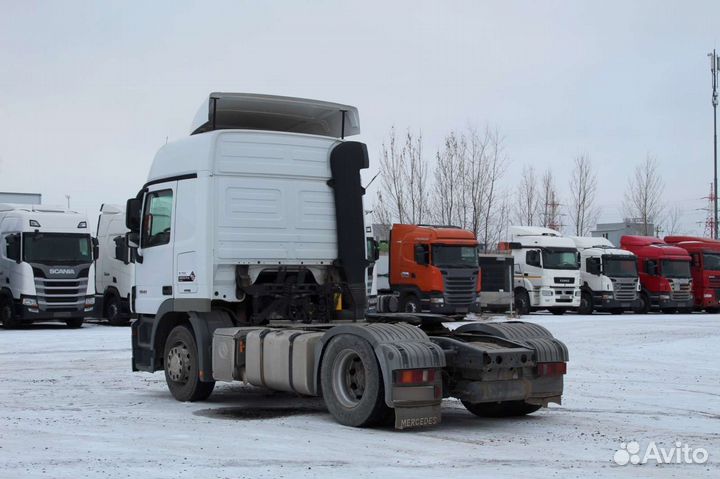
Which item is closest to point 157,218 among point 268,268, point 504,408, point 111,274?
point 268,268

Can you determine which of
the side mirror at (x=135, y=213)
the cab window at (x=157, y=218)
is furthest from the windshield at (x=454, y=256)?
the cab window at (x=157, y=218)

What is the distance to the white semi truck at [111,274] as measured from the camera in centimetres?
2958

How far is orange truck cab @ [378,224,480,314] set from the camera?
101 feet

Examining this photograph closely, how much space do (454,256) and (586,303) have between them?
9351 millimetres

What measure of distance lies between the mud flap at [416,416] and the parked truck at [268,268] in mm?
480

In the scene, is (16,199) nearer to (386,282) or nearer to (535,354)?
(386,282)

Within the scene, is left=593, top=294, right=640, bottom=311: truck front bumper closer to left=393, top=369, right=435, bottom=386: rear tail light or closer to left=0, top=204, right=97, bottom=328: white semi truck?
left=0, top=204, right=97, bottom=328: white semi truck

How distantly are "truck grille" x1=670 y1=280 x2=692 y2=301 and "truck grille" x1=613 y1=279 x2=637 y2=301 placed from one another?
2068mm

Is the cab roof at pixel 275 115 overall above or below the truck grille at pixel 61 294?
above

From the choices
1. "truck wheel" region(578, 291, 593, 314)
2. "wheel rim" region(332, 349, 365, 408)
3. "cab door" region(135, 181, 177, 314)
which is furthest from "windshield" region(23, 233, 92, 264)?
"truck wheel" region(578, 291, 593, 314)

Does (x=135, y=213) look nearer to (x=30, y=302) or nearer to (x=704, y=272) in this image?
(x=30, y=302)

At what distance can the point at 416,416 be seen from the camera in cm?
923

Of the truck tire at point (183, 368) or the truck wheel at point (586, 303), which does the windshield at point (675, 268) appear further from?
the truck tire at point (183, 368)

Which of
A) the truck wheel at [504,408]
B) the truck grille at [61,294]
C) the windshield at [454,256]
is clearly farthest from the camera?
the windshield at [454,256]
